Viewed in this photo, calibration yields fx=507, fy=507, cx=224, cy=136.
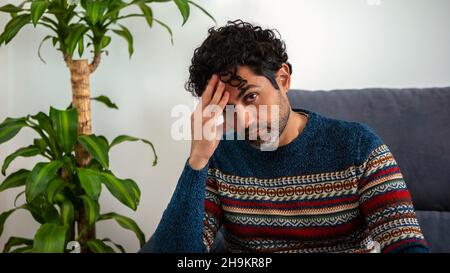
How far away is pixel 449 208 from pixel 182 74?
1.13 metres

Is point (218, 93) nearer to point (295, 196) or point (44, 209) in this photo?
point (295, 196)

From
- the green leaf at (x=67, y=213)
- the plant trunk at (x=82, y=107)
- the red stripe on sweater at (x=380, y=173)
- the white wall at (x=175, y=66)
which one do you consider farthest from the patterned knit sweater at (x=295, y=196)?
the white wall at (x=175, y=66)

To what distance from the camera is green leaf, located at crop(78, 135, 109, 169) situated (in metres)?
1.54

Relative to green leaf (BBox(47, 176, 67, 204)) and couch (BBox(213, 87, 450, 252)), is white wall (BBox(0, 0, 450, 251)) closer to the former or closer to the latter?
couch (BBox(213, 87, 450, 252))

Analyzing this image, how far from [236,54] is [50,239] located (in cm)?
81

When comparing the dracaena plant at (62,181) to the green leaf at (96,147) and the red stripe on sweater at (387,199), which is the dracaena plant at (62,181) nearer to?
the green leaf at (96,147)

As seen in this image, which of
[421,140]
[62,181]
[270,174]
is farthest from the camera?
[62,181]

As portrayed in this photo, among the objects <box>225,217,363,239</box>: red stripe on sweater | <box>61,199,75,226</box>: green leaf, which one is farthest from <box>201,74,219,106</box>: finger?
<box>61,199,75,226</box>: green leaf

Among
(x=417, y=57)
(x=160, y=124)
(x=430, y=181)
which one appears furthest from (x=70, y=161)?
(x=417, y=57)

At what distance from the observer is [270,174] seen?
1208mm

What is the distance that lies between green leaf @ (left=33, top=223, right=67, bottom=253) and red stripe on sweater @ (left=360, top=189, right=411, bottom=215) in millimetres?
883

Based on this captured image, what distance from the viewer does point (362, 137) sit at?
1.15m

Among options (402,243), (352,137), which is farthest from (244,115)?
(402,243)

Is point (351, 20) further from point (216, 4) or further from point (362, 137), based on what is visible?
point (362, 137)
